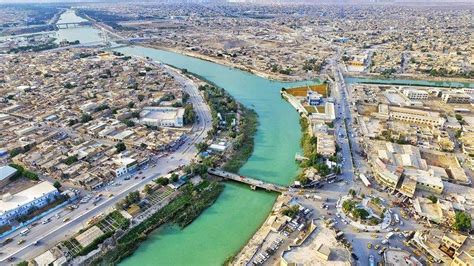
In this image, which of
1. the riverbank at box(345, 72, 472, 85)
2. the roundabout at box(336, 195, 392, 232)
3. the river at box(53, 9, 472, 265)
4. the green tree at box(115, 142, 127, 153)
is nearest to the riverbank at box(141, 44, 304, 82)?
the river at box(53, 9, 472, 265)

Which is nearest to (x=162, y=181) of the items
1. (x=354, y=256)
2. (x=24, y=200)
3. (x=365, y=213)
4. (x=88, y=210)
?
(x=88, y=210)

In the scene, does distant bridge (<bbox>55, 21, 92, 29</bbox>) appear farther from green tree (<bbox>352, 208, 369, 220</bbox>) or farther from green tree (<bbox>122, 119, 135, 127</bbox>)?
green tree (<bbox>352, 208, 369, 220</bbox>)

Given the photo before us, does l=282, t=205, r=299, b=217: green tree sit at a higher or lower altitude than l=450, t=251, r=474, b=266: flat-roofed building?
lower

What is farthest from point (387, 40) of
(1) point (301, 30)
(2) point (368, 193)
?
(2) point (368, 193)

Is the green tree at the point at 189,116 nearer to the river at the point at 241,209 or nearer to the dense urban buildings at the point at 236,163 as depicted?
the dense urban buildings at the point at 236,163

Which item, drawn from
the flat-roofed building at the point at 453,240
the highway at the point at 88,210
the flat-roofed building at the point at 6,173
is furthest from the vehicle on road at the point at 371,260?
the flat-roofed building at the point at 6,173

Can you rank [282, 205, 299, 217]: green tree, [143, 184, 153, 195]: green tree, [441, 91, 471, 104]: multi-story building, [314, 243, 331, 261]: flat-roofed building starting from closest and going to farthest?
[314, 243, 331, 261]: flat-roofed building < [282, 205, 299, 217]: green tree < [143, 184, 153, 195]: green tree < [441, 91, 471, 104]: multi-story building
